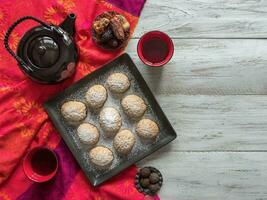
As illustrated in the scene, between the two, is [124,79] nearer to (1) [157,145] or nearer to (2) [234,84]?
(1) [157,145]

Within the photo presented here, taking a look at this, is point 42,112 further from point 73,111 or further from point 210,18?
point 210,18

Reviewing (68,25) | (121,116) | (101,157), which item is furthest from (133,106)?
(68,25)

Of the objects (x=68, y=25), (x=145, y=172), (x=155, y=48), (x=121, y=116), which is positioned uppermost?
(x=68, y=25)

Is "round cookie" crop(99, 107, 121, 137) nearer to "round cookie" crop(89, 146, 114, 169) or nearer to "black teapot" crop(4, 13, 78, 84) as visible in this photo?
"round cookie" crop(89, 146, 114, 169)

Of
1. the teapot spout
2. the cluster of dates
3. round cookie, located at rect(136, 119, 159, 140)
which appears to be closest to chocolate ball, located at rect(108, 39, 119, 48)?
the cluster of dates

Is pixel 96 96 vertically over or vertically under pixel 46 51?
under

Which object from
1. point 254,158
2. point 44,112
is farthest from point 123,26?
point 254,158

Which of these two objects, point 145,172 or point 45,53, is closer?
point 45,53
